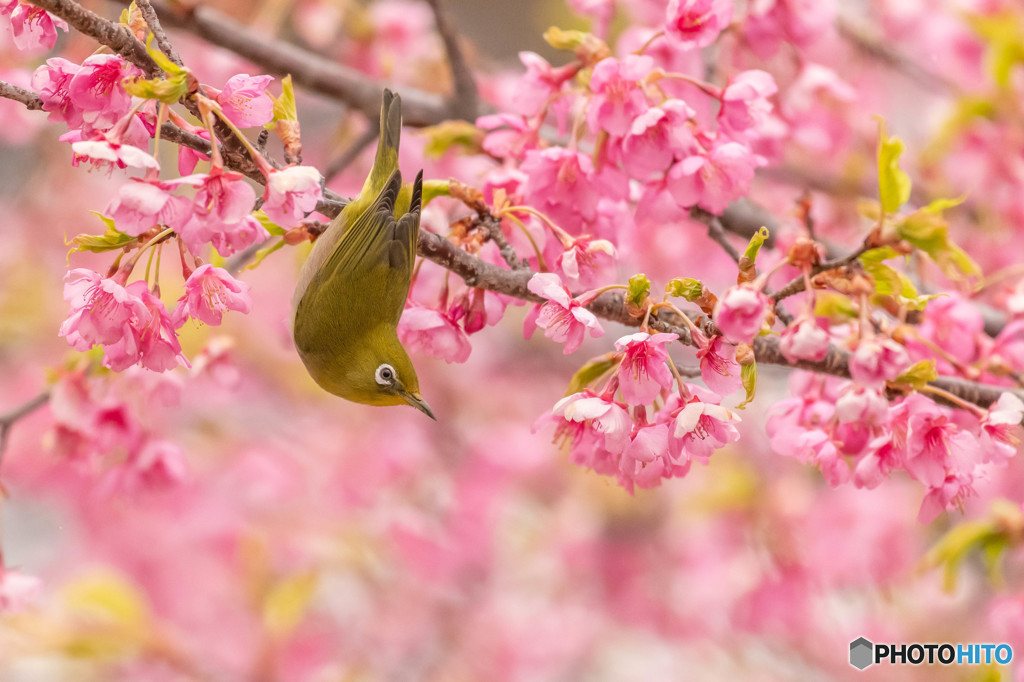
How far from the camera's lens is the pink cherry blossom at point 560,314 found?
0.63m

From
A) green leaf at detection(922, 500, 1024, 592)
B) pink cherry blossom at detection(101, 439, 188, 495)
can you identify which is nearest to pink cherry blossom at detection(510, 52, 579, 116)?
pink cherry blossom at detection(101, 439, 188, 495)

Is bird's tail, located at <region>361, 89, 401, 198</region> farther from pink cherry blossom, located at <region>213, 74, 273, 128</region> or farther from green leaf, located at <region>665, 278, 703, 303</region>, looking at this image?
green leaf, located at <region>665, 278, 703, 303</region>

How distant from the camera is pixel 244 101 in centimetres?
61

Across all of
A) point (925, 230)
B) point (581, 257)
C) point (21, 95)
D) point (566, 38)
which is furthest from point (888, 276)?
point (21, 95)

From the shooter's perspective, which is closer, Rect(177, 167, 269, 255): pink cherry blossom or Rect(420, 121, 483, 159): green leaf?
Rect(177, 167, 269, 255): pink cherry blossom

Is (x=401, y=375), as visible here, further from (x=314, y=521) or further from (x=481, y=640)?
(x=481, y=640)

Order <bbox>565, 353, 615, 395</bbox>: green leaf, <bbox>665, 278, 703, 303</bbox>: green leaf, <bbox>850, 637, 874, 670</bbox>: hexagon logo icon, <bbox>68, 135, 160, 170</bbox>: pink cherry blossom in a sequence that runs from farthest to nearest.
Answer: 1. <bbox>850, 637, 874, 670</bbox>: hexagon logo icon
2. <bbox>565, 353, 615, 395</bbox>: green leaf
3. <bbox>665, 278, 703, 303</bbox>: green leaf
4. <bbox>68, 135, 160, 170</bbox>: pink cherry blossom

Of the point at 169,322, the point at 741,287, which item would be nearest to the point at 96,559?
the point at 169,322

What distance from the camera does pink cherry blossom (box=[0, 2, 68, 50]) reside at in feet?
2.06

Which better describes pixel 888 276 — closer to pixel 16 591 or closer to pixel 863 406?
pixel 863 406

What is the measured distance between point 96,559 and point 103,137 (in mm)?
2542

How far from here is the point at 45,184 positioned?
2.23m

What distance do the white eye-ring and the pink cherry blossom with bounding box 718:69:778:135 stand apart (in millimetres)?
430

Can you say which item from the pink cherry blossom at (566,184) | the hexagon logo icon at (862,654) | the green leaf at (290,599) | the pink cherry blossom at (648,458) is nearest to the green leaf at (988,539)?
the hexagon logo icon at (862,654)
